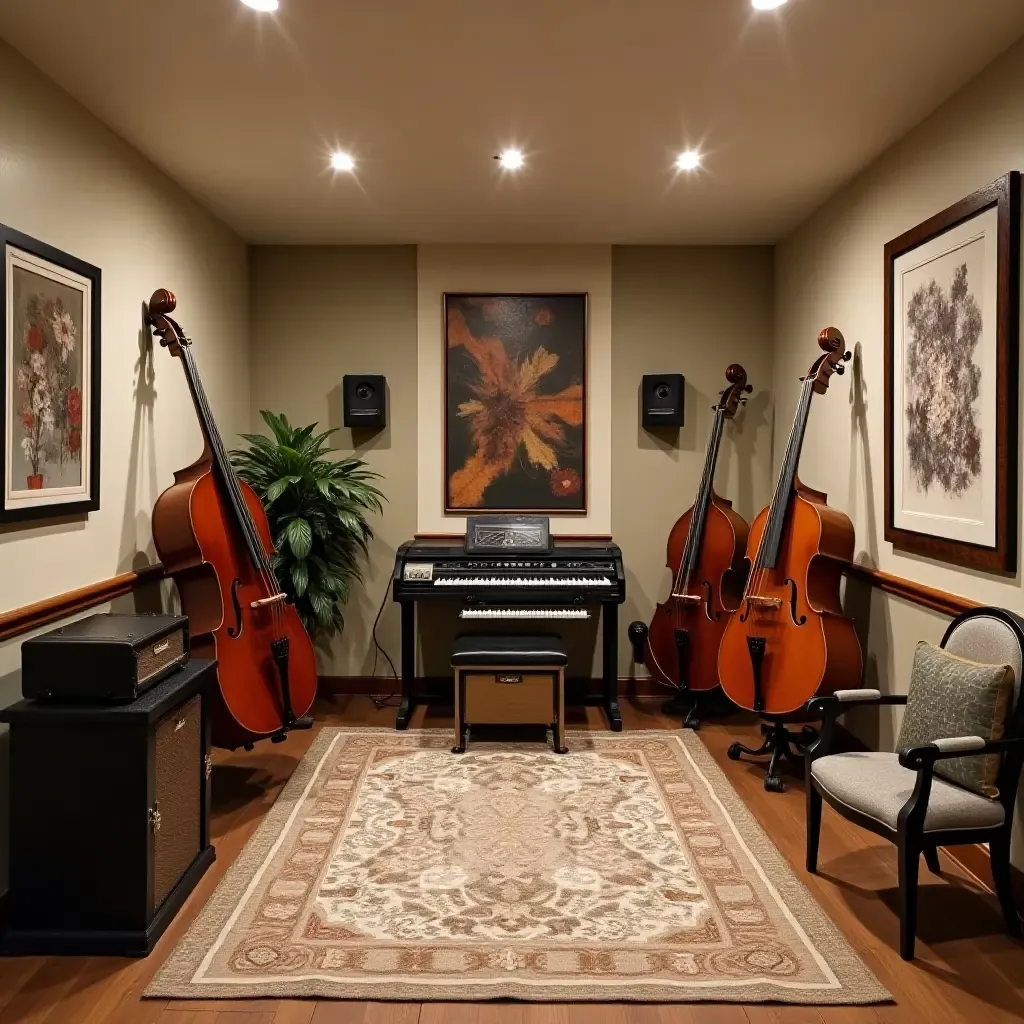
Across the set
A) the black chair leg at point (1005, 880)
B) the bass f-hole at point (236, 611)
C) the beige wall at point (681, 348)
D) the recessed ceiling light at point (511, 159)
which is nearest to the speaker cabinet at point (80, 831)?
the bass f-hole at point (236, 611)

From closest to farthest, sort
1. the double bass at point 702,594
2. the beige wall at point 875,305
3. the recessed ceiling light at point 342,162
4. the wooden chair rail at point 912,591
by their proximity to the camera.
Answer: the beige wall at point 875,305 → the wooden chair rail at point 912,591 → the recessed ceiling light at point 342,162 → the double bass at point 702,594

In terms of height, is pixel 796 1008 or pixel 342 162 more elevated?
pixel 342 162

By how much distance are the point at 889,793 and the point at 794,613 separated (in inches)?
43.1

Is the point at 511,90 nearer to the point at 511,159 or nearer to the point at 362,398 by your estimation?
the point at 511,159

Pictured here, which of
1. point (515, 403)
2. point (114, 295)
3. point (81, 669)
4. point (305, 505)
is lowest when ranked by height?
point (81, 669)

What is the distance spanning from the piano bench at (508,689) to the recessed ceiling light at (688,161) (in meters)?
2.27

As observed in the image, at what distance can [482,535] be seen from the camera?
4.62 meters

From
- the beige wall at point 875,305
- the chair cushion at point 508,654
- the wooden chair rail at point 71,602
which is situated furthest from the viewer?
the chair cushion at point 508,654

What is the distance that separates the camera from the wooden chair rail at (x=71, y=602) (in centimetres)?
259

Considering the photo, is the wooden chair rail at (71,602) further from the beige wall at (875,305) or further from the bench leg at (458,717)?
the beige wall at (875,305)

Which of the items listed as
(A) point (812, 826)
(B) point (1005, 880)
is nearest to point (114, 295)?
(A) point (812, 826)

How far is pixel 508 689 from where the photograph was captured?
397 centimetres

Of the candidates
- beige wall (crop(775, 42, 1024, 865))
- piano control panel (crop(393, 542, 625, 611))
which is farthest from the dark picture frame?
piano control panel (crop(393, 542, 625, 611))

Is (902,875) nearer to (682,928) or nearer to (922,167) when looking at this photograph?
(682,928)
